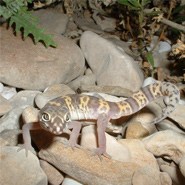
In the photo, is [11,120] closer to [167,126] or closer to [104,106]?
[104,106]

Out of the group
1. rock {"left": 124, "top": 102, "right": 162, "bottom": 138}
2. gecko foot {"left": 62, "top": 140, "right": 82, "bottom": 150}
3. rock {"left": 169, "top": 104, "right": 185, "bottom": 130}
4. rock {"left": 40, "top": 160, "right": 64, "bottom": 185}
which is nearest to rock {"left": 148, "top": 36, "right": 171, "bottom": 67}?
rock {"left": 124, "top": 102, "right": 162, "bottom": 138}

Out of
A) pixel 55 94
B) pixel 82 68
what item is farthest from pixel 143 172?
pixel 82 68

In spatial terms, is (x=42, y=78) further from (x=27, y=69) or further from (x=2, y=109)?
(x=2, y=109)

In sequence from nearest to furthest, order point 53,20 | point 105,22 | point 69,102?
point 69,102, point 53,20, point 105,22

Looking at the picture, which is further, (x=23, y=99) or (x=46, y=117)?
(x=23, y=99)

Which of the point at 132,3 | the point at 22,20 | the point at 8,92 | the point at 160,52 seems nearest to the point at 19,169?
the point at 8,92

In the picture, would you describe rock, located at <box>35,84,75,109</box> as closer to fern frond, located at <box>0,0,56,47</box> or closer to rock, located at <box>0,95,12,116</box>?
rock, located at <box>0,95,12,116</box>
